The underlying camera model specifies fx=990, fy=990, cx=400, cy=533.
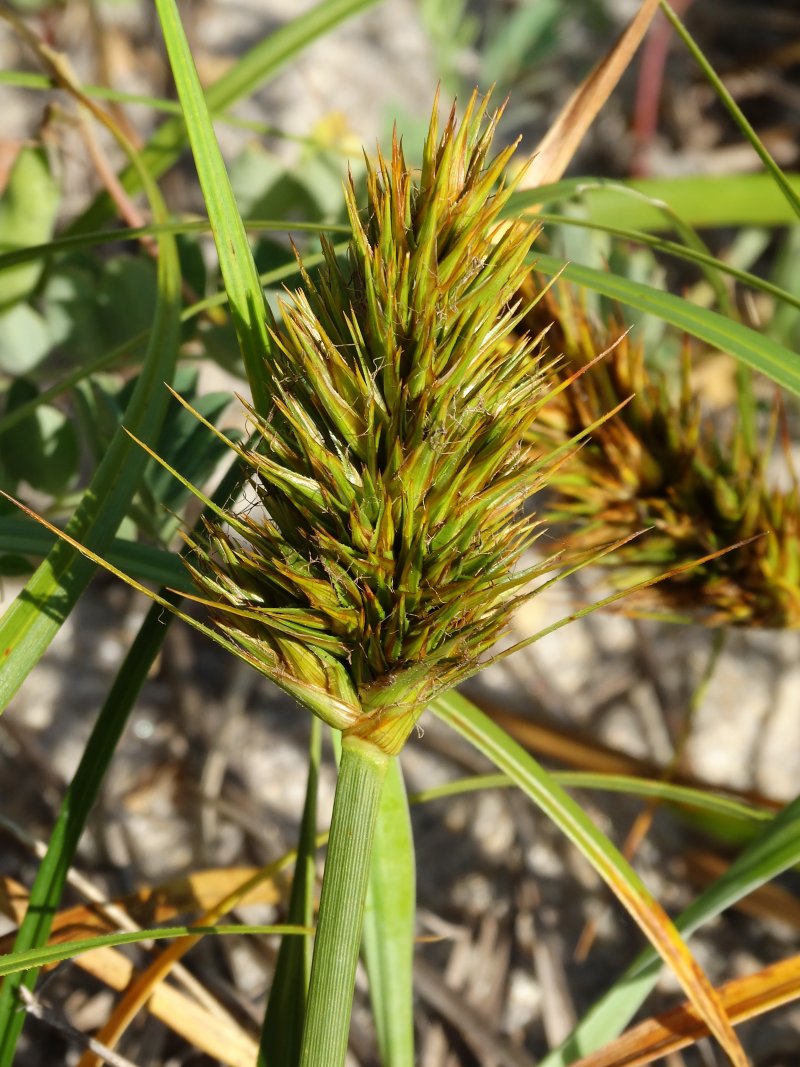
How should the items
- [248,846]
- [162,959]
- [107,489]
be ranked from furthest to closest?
[248,846] → [162,959] → [107,489]

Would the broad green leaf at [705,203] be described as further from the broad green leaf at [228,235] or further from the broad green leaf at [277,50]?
the broad green leaf at [228,235]

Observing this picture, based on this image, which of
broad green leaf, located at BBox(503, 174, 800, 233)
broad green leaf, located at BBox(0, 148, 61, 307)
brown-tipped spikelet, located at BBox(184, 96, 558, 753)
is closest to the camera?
brown-tipped spikelet, located at BBox(184, 96, 558, 753)

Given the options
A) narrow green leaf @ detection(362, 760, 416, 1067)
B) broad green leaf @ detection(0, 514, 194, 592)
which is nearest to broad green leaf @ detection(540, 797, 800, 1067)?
narrow green leaf @ detection(362, 760, 416, 1067)

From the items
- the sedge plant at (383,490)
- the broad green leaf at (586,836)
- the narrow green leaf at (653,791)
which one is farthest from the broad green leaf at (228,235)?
the narrow green leaf at (653,791)

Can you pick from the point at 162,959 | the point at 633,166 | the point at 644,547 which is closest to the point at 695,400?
the point at 644,547

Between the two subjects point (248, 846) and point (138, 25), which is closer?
point (248, 846)

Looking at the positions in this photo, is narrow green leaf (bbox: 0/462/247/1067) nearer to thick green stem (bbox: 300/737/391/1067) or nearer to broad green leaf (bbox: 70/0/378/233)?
thick green stem (bbox: 300/737/391/1067)

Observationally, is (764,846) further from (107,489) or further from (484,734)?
(107,489)
